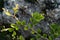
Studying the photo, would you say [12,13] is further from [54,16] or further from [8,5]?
[54,16]

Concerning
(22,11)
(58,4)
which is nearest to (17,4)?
(22,11)

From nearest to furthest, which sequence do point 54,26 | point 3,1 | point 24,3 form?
point 54,26 < point 24,3 < point 3,1

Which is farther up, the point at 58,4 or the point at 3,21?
the point at 58,4

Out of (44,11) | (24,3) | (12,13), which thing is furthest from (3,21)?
(44,11)

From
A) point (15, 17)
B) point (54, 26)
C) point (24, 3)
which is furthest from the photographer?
point (24, 3)

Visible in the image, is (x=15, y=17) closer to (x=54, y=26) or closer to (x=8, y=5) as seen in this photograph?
→ (x=8, y=5)

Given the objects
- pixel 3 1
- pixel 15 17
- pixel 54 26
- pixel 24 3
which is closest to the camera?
pixel 54 26

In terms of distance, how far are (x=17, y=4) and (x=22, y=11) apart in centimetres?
8

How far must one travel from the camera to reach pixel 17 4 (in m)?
1.27

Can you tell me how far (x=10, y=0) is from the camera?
136 cm

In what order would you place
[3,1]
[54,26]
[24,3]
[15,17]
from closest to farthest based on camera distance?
[54,26], [15,17], [24,3], [3,1]

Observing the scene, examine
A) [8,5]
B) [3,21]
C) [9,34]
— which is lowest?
[9,34]

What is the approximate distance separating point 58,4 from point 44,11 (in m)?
0.12

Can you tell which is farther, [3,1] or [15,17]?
[3,1]
